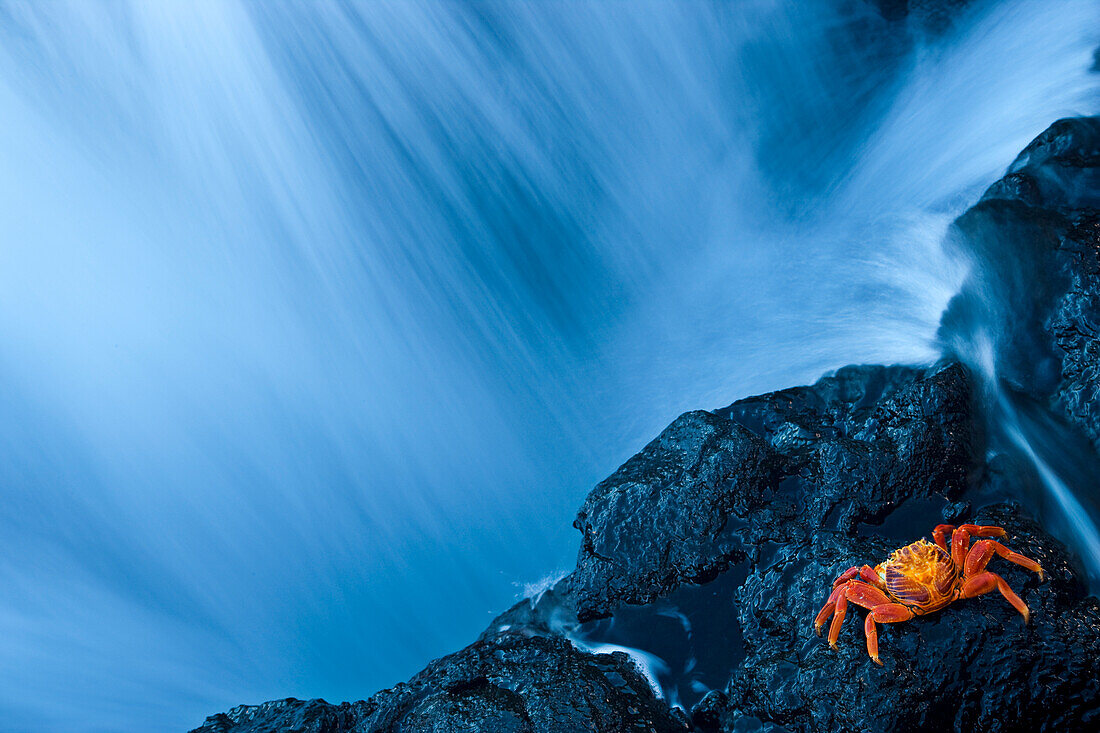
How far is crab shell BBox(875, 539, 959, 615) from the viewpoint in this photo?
3012 mm

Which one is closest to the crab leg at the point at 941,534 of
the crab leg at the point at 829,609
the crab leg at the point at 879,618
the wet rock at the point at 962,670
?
the wet rock at the point at 962,670

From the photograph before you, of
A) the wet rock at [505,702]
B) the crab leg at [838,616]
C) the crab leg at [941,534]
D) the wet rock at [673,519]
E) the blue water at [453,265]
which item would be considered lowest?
the crab leg at [838,616]

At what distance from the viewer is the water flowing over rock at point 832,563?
→ 10.0 feet

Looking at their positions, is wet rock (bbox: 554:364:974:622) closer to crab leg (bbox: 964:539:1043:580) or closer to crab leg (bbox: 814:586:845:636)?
crab leg (bbox: 814:586:845:636)

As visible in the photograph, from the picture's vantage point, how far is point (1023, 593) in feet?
10.5

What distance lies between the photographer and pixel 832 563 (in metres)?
3.53

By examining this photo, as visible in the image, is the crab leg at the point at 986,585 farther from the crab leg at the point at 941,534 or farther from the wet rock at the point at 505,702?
the wet rock at the point at 505,702

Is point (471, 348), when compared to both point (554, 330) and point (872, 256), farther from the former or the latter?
point (872, 256)

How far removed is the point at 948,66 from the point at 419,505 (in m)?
5.77

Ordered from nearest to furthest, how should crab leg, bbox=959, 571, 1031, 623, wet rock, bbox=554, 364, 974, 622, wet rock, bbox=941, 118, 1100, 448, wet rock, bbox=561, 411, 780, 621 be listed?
crab leg, bbox=959, 571, 1031, 623, wet rock, bbox=941, 118, 1100, 448, wet rock, bbox=554, 364, 974, 622, wet rock, bbox=561, 411, 780, 621

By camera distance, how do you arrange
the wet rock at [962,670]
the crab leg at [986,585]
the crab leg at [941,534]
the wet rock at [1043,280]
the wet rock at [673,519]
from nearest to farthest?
1. the wet rock at [962,670]
2. the crab leg at [986,585]
3. the crab leg at [941,534]
4. the wet rock at [1043,280]
5. the wet rock at [673,519]

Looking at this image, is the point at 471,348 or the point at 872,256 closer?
the point at 872,256

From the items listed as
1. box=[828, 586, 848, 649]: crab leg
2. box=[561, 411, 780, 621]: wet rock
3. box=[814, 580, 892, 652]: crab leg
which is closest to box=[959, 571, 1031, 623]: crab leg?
box=[814, 580, 892, 652]: crab leg

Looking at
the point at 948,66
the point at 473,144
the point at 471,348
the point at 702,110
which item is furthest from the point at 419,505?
the point at 948,66
